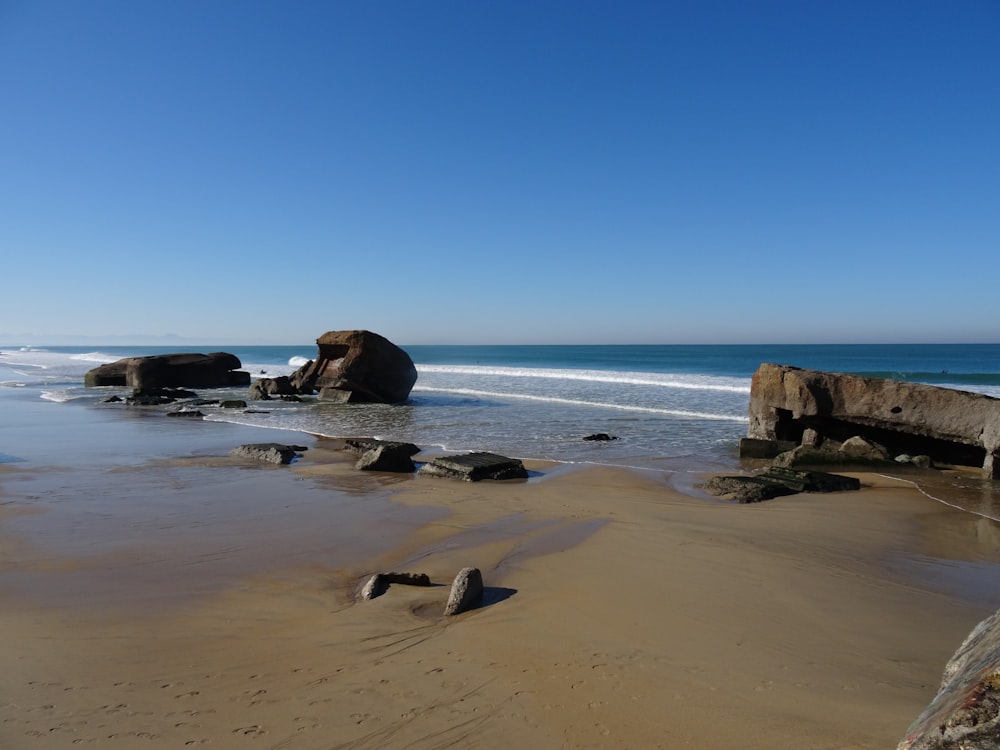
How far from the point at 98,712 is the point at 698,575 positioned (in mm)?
4112

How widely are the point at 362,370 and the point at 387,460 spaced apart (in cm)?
1327

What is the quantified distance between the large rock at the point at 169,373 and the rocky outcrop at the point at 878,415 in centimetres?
2340

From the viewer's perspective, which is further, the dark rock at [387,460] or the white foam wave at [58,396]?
the white foam wave at [58,396]

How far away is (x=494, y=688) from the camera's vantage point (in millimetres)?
3283

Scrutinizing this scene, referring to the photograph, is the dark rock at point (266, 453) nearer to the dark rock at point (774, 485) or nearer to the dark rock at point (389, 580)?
the dark rock at point (389, 580)

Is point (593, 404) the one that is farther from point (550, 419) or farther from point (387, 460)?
point (387, 460)

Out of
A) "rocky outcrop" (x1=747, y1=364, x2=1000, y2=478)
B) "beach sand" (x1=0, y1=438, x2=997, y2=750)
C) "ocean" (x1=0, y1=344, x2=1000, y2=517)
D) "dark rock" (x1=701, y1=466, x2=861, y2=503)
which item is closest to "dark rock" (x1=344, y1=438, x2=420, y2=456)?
"ocean" (x1=0, y1=344, x2=1000, y2=517)

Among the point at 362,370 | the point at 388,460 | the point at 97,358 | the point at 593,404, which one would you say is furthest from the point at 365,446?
the point at 97,358

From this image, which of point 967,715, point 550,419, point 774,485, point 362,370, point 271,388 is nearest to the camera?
point 967,715

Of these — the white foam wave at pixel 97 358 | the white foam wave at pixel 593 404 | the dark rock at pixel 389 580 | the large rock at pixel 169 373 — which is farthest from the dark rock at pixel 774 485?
the white foam wave at pixel 97 358

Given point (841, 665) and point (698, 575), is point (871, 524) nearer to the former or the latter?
point (698, 575)

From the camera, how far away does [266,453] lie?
10.8m

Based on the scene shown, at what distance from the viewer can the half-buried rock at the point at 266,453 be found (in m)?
10.6

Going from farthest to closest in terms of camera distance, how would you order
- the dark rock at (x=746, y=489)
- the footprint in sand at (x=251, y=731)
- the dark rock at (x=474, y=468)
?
the dark rock at (x=474, y=468), the dark rock at (x=746, y=489), the footprint in sand at (x=251, y=731)
